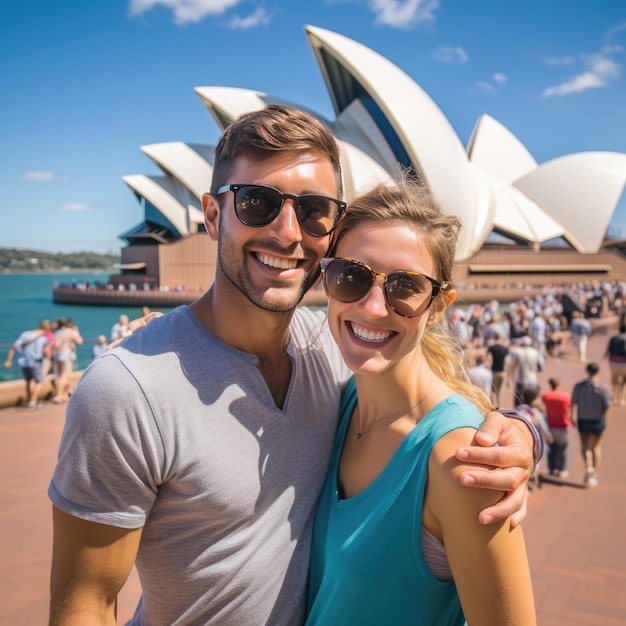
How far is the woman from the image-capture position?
0.98 m

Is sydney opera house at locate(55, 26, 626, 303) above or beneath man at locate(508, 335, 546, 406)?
above

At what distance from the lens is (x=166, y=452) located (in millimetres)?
1082

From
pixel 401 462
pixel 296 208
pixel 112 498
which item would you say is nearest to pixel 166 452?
pixel 112 498

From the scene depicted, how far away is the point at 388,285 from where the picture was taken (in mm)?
1213

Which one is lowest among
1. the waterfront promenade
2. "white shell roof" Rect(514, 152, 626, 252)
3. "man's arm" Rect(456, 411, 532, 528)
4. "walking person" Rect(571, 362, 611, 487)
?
the waterfront promenade

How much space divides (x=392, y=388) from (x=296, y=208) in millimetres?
466

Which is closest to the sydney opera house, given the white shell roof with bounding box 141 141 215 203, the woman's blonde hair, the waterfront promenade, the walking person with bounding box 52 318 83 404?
the white shell roof with bounding box 141 141 215 203

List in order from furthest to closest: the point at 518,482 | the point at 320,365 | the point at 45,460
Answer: the point at 45,460, the point at 320,365, the point at 518,482

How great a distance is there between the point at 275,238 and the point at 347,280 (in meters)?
0.19

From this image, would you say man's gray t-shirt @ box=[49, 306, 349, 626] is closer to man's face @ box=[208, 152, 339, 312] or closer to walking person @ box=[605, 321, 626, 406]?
man's face @ box=[208, 152, 339, 312]

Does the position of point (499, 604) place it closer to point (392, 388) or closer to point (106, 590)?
point (392, 388)

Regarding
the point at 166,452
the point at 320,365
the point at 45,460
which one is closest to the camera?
the point at 166,452

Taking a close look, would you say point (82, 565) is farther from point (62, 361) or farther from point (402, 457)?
point (62, 361)

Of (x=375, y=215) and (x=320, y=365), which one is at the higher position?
(x=375, y=215)
